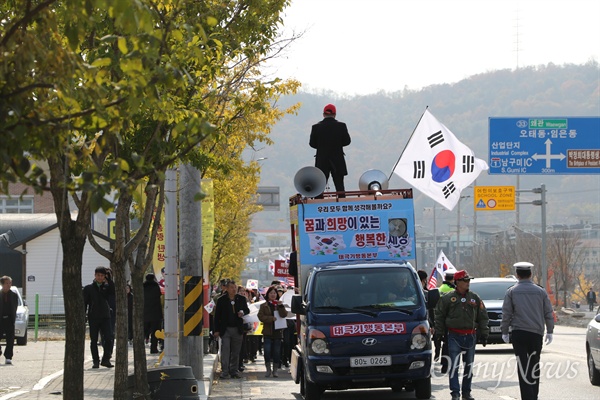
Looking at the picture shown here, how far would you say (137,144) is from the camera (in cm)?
1206

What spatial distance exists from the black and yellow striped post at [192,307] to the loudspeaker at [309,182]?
7.68 feet

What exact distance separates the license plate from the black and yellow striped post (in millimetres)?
3457

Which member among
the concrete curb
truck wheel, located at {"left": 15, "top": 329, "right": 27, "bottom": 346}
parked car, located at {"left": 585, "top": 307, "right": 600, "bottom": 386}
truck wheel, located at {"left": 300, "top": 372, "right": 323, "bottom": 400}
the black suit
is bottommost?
truck wheel, located at {"left": 15, "top": 329, "right": 27, "bottom": 346}

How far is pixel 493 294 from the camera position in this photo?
88.0 feet

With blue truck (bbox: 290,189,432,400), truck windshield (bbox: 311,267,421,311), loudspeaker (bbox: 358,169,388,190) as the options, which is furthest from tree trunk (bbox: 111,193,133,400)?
loudspeaker (bbox: 358,169,388,190)

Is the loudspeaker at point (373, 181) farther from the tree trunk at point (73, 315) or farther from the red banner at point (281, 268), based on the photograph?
the red banner at point (281, 268)

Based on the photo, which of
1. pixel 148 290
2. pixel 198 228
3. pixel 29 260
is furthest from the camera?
pixel 29 260

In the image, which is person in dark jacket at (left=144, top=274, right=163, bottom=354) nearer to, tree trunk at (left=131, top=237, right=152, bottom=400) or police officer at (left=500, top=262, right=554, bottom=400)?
tree trunk at (left=131, top=237, right=152, bottom=400)

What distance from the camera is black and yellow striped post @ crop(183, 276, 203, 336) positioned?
55.3 ft

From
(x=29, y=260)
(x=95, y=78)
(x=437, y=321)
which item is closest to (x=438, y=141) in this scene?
(x=437, y=321)

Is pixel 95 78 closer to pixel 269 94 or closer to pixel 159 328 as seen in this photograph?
pixel 269 94

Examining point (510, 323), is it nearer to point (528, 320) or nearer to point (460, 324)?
point (528, 320)

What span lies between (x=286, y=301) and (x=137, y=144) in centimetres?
1117

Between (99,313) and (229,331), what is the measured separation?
93.1 inches
